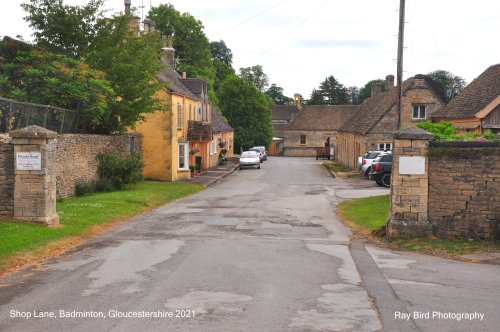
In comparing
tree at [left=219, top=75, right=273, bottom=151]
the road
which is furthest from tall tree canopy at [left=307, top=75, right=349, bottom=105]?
the road

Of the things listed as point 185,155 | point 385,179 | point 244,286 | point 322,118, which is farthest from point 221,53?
point 244,286

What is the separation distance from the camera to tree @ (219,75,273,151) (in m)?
74.2

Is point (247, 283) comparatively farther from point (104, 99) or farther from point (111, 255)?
point (104, 99)

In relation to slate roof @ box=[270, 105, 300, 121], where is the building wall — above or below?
below

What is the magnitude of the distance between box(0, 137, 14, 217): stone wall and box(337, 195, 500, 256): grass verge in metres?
9.29

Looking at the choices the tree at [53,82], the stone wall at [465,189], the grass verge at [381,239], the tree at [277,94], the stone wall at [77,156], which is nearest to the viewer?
the grass verge at [381,239]

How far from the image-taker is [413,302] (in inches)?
349

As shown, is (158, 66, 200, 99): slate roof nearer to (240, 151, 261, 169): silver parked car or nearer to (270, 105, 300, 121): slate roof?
(240, 151, 261, 169): silver parked car

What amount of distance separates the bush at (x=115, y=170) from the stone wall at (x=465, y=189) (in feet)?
51.7

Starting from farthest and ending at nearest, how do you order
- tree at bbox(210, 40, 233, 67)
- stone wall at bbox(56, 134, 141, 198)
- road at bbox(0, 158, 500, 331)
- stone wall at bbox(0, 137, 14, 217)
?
tree at bbox(210, 40, 233, 67), stone wall at bbox(56, 134, 141, 198), stone wall at bbox(0, 137, 14, 217), road at bbox(0, 158, 500, 331)

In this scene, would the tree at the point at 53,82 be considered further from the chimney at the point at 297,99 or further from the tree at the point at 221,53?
the chimney at the point at 297,99

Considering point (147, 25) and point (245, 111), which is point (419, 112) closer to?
point (147, 25)

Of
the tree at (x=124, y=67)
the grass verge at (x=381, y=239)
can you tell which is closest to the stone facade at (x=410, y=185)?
the grass verge at (x=381, y=239)

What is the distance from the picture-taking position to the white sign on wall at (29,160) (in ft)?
50.1
